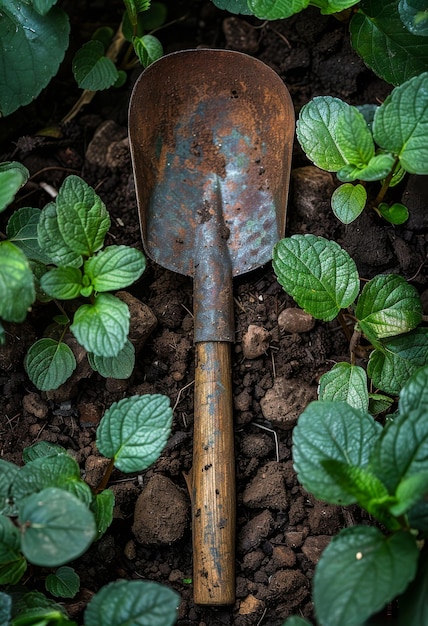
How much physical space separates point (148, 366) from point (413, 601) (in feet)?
2.30

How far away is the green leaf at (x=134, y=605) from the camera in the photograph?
3.47 feet

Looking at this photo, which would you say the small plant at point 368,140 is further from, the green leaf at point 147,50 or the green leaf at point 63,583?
the green leaf at point 63,583

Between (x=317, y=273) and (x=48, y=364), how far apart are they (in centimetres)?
56

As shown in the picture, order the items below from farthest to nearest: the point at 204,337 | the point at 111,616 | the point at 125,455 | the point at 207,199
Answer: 1. the point at 207,199
2. the point at 204,337
3. the point at 125,455
4. the point at 111,616

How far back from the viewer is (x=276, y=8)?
1.42 metres

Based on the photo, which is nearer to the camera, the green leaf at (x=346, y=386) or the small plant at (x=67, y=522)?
the small plant at (x=67, y=522)

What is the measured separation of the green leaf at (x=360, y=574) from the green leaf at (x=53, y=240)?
0.68m

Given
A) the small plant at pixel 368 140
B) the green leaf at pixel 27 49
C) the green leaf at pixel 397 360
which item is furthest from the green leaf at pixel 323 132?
the green leaf at pixel 27 49

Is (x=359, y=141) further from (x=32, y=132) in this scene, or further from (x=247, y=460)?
(x=32, y=132)

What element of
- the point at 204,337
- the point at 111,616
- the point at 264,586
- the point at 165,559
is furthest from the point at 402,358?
the point at 111,616

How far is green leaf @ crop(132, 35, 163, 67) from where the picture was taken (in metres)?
1.57

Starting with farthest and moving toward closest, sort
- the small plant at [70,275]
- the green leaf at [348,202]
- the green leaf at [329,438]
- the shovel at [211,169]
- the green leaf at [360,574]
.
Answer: the shovel at [211,169] → the green leaf at [348,202] → the small plant at [70,275] → the green leaf at [329,438] → the green leaf at [360,574]

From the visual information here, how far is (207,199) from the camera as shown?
1.60 meters

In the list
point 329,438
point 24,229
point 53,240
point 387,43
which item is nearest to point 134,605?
point 329,438
